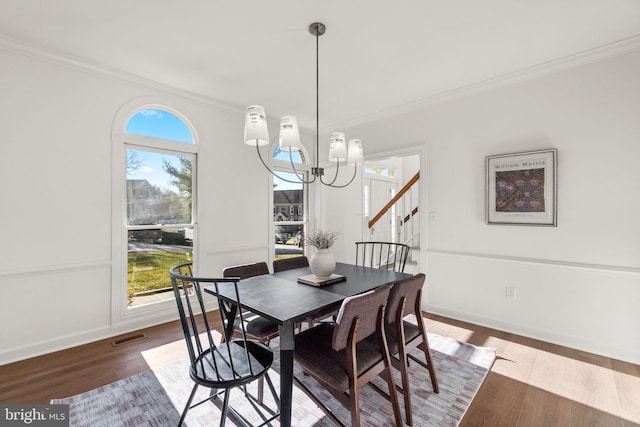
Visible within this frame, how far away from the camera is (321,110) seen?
155 inches

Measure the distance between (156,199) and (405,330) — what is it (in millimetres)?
2901

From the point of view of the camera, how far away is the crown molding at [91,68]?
2377mm

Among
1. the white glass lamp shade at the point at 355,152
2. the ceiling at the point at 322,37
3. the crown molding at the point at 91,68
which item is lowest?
the white glass lamp shade at the point at 355,152

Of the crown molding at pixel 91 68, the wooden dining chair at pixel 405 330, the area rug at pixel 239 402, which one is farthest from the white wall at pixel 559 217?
the crown molding at pixel 91 68

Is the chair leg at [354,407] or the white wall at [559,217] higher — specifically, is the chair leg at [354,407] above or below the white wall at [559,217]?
below

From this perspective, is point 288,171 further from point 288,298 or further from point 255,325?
point 288,298

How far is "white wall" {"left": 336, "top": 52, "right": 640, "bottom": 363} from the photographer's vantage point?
244 centimetres

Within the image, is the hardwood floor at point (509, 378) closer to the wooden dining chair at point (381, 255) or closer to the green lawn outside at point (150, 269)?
the green lawn outside at point (150, 269)

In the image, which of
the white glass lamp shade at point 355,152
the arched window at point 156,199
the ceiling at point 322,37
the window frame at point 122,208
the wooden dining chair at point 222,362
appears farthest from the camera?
the arched window at point 156,199

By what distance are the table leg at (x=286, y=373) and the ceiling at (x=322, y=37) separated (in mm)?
2070

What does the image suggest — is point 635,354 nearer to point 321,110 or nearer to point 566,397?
point 566,397

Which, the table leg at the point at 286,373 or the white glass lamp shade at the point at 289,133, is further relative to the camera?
the white glass lamp shade at the point at 289,133

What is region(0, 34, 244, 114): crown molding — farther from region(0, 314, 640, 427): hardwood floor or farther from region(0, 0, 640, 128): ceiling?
region(0, 314, 640, 427): hardwood floor

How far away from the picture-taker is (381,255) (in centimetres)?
386
